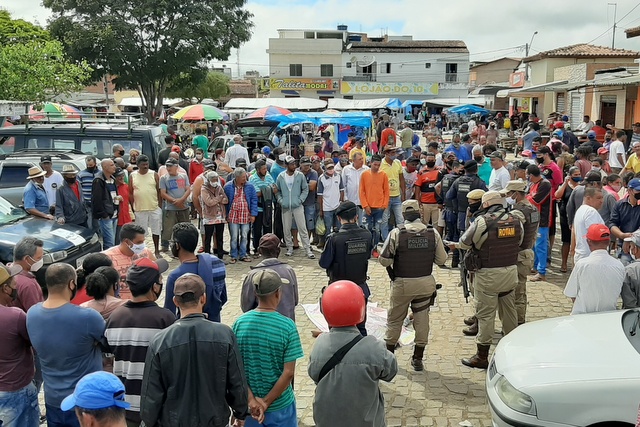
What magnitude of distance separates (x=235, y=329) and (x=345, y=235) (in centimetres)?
242

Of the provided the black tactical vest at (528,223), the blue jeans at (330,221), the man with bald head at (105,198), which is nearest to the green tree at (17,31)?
the man with bald head at (105,198)

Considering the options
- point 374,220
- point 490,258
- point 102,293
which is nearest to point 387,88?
point 374,220

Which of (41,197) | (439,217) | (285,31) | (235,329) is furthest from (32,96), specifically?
(285,31)

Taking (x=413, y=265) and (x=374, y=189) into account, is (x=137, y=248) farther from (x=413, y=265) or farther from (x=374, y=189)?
(x=374, y=189)

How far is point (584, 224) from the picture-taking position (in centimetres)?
705

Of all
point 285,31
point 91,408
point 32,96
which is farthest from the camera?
point 285,31

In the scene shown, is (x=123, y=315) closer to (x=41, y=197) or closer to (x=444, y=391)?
(x=444, y=391)

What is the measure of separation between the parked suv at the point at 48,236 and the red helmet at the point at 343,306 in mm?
5343

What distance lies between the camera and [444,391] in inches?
230

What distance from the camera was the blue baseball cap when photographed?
2713 millimetres

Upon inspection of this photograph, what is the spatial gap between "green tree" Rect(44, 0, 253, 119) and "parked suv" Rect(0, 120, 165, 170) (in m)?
18.5

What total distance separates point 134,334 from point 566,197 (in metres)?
7.46

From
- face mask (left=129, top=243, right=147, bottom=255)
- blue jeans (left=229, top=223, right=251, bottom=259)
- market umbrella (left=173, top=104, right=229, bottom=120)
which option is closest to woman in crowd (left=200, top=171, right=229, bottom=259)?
blue jeans (left=229, top=223, right=251, bottom=259)

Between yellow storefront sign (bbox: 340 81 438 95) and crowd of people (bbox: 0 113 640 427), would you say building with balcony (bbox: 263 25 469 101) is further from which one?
crowd of people (bbox: 0 113 640 427)
